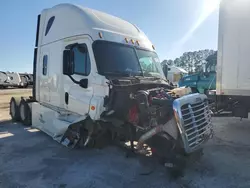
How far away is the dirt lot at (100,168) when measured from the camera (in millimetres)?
4098

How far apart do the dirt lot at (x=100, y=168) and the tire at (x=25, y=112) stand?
1653 millimetres

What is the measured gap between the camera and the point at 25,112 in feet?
27.9

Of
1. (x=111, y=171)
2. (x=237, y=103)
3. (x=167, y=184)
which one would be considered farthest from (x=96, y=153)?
(x=237, y=103)

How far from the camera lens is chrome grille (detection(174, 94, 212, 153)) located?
3908 millimetres

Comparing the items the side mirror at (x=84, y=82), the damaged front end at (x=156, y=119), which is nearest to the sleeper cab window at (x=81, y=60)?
the side mirror at (x=84, y=82)

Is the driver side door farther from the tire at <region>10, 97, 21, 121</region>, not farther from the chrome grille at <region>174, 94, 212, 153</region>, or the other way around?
the tire at <region>10, 97, 21, 121</region>

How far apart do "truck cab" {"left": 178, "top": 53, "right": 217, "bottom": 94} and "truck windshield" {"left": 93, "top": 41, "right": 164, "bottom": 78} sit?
19.6 feet

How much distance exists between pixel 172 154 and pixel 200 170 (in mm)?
885

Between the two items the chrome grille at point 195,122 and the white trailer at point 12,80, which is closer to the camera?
the chrome grille at point 195,122

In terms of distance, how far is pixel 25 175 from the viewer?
439 centimetres

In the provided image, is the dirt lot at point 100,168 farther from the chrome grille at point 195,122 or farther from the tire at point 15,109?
the tire at point 15,109

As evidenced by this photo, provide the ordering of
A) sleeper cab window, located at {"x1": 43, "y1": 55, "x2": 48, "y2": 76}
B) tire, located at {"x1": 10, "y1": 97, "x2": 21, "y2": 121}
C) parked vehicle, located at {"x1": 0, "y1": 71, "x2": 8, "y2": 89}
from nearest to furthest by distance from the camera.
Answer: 1. sleeper cab window, located at {"x1": 43, "y1": 55, "x2": 48, "y2": 76}
2. tire, located at {"x1": 10, "y1": 97, "x2": 21, "y2": 121}
3. parked vehicle, located at {"x1": 0, "y1": 71, "x2": 8, "y2": 89}

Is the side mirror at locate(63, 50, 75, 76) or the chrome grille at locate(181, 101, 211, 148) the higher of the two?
the side mirror at locate(63, 50, 75, 76)

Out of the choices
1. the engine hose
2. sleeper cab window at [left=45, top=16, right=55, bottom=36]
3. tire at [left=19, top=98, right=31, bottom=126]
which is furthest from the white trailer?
the engine hose
